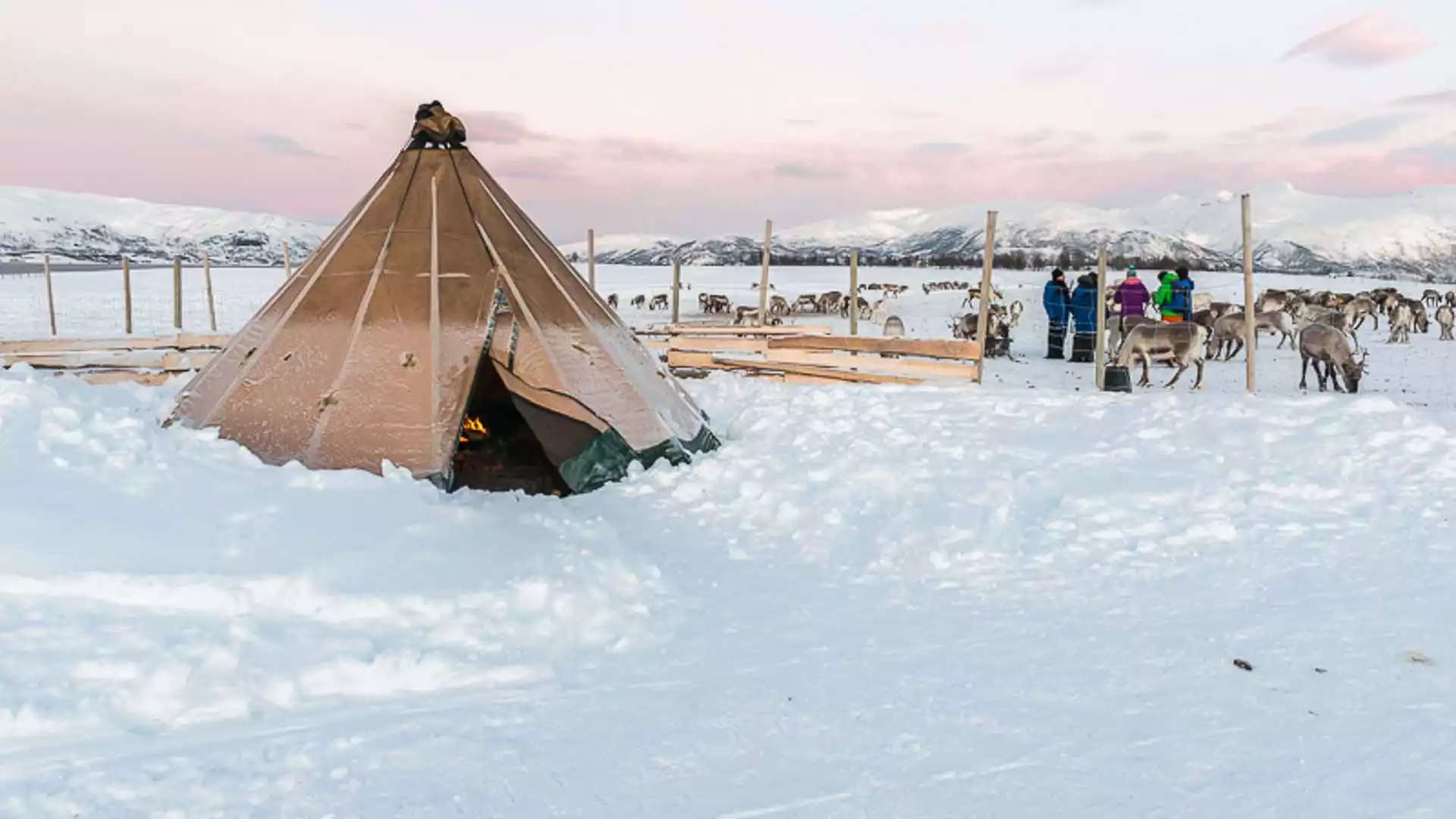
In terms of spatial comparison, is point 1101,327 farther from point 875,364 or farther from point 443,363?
point 443,363

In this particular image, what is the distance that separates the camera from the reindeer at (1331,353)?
11531 millimetres

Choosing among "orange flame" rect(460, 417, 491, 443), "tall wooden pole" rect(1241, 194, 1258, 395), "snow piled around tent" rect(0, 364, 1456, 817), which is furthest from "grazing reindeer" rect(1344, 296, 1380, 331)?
"orange flame" rect(460, 417, 491, 443)

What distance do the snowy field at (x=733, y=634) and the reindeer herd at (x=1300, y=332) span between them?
6.10 metres

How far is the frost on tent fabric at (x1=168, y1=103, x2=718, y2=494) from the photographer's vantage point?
18.9ft

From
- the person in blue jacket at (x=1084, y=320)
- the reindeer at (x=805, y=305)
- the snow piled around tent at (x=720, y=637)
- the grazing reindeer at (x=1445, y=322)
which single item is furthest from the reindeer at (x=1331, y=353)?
the reindeer at (x=805, y=305)

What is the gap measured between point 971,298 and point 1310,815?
2375 cm

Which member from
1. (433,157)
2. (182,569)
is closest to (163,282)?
(433,157)

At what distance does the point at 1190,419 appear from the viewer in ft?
23.6

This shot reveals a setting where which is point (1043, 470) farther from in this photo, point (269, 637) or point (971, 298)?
point (971, 298)

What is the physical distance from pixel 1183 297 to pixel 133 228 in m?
199

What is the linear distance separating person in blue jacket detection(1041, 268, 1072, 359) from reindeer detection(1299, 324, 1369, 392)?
4.87 metres

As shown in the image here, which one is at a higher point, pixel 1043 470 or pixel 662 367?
pixel 662 367

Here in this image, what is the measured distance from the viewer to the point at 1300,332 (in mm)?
13305

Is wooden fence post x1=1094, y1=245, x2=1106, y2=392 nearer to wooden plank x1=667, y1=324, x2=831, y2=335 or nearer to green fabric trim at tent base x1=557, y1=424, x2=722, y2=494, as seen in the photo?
wooden plank x1=667, y1=324, x2=831, y2=335
